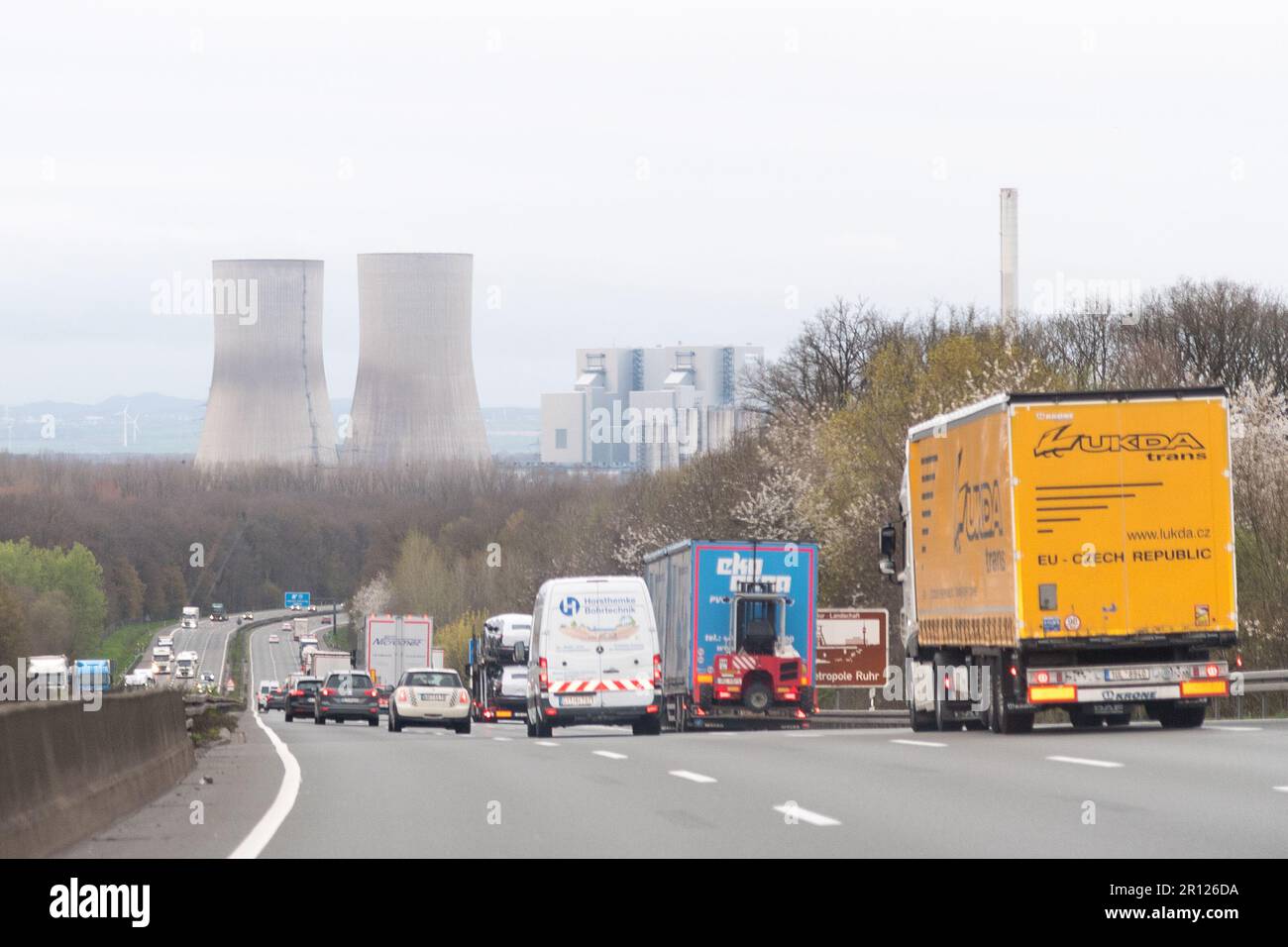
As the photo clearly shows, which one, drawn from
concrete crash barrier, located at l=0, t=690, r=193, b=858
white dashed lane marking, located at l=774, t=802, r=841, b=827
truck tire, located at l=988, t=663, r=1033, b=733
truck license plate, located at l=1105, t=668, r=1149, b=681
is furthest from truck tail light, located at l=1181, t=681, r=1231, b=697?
concrete crash barrier, located at l=0, t=690, r=193, b=858

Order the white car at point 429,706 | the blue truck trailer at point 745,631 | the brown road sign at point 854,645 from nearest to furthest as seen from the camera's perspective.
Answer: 1. the blue truck trailer at point 745,631
2. the white car at point 429,706
3. the brown road sign at point 854,645

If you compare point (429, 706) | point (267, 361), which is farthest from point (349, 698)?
point (267, 361)

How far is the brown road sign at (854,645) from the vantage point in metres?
44.8

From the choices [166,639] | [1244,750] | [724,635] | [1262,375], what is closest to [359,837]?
[1244,750]

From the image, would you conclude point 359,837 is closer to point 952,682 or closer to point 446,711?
point 952,682

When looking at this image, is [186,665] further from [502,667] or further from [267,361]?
[502,667]

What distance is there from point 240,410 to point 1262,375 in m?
52.3

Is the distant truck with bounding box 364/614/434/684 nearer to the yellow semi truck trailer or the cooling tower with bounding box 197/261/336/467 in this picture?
the cooling tower with bounding box 197/261/336/467

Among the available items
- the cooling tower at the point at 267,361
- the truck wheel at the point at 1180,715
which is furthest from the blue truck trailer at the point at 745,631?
the cooling tower at the point at 267,361

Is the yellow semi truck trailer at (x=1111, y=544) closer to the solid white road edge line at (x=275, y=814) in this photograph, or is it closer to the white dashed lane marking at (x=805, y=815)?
the solid white road edge line at (x=275, y=814)

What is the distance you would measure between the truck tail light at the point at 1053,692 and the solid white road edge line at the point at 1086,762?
4067 mm

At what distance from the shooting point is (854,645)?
4509 cm

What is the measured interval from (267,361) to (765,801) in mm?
94443

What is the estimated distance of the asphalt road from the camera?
11.6m
